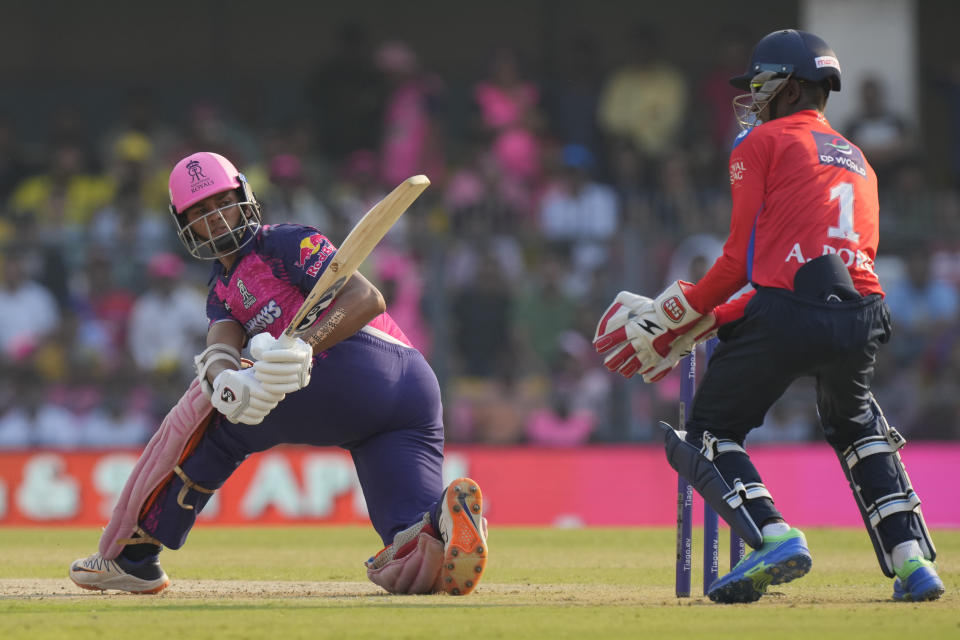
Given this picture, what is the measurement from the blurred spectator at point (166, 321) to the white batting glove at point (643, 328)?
7.94 meters

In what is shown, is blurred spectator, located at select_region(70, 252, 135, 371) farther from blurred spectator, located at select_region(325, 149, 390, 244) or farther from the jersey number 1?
the jersey number 1

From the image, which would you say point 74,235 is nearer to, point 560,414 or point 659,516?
point 560,414

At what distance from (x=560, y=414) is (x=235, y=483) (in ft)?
9.53

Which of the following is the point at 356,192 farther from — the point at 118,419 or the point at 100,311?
the point at 118,419

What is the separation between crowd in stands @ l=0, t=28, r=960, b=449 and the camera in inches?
510

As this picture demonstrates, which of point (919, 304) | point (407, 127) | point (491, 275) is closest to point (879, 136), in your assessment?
point (919, 304)

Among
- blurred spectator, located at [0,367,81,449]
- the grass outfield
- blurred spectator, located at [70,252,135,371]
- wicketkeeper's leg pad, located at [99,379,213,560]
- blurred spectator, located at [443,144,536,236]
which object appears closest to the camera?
the grass outfield

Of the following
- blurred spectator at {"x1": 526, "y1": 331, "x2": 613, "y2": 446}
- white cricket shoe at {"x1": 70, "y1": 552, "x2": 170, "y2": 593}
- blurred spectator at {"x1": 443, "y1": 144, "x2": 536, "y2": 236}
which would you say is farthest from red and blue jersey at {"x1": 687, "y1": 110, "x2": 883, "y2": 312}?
blurred spectator at {"x1": 443, "y1": 144, "x2": 536, "y2": 236}

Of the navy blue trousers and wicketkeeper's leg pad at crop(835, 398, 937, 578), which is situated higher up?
the navy blue trousers

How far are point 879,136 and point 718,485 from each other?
9985mm

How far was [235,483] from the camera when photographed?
1209cm

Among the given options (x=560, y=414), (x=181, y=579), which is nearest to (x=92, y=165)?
(x=560, y=414)

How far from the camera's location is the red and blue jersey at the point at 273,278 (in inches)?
238

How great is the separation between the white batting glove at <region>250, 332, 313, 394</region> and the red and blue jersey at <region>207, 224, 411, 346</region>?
1.34 ft
